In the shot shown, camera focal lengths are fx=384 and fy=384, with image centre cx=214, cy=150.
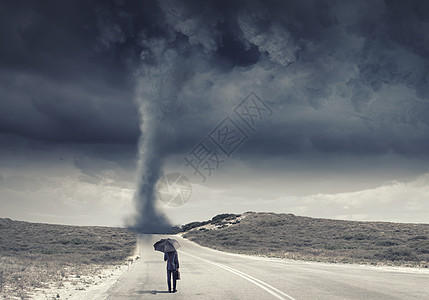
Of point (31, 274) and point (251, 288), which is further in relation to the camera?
point (31, 274)

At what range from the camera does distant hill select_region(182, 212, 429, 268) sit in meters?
34.4

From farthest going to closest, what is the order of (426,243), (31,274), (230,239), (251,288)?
1. (230,239)
2. (426,243)
3. (31,274)
4. (251,288)

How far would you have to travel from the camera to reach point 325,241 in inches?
2164

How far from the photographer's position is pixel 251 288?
14250mm

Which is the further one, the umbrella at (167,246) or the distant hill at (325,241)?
the distant hill at (325,241)

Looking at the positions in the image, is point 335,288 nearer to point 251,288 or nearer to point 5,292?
point 251,288

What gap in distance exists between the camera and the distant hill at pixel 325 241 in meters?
34.4

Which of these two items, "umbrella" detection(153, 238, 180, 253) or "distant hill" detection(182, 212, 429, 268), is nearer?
"umbrella" detection(153, 238, 180, 253)

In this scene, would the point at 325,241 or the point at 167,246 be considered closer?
the point at 167,246

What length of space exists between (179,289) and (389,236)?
49.5 meters

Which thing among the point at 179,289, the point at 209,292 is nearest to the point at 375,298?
the point at 209,292

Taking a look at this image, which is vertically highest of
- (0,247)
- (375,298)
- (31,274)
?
(0,247)

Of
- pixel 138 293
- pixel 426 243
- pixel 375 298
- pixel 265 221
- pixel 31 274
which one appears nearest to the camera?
pixel 375 298

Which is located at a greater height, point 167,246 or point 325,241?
point 325,241
